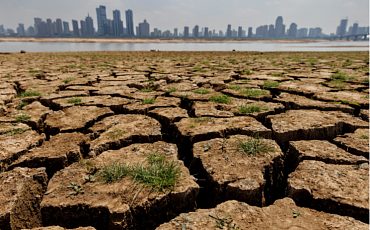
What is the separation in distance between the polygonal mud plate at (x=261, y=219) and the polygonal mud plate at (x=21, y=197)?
0.71 meters

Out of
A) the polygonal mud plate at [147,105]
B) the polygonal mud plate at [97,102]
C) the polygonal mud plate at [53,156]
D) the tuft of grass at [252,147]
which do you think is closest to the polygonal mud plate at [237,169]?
the tuft of grass at [252,147]

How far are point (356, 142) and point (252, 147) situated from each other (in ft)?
A: 2.71

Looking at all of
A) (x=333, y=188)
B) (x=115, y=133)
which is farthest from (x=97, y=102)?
(x=333, y=188)

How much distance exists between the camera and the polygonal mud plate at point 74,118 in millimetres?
1982

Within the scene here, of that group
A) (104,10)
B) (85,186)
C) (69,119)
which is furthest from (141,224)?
(104,10)

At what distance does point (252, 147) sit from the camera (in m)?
1.52

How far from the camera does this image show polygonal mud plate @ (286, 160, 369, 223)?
3.51ft

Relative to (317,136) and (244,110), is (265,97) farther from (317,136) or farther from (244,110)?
(317,136)

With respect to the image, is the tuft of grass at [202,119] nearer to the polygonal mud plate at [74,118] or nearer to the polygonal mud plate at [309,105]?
the polygonal mud plate at [74,118]

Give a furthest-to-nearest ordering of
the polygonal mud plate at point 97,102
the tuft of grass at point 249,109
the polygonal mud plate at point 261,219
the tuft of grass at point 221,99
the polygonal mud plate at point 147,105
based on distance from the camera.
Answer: the tuft of grass at point 221,99
the polygonal mud plate at point 97,102
the polygonal mud plate at point 147,105
the tuft of grass at point 249,109
the polygonal mud plate at point 261,219

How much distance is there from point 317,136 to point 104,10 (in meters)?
152

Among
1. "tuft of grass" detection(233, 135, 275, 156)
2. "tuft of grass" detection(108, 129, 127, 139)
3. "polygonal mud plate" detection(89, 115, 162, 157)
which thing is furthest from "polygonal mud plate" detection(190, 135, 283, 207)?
"tuft of grass" detection(108, 129, 127, 139)

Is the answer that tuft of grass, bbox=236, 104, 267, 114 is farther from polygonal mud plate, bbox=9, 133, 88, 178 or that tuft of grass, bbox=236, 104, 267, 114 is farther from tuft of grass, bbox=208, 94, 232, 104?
polygonal mud plate, bbox=9, 133, 88, 178

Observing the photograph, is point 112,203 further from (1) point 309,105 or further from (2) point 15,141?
(1) point 309,105
